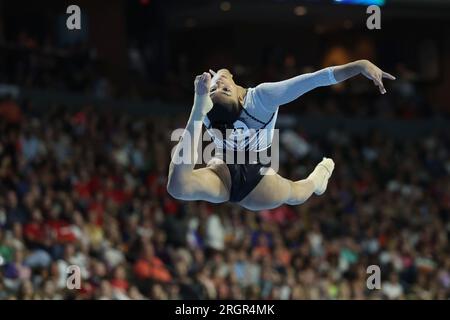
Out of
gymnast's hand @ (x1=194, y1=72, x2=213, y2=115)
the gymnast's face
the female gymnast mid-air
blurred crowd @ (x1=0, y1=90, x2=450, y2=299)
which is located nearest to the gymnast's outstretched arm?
the female gymnast mid-air

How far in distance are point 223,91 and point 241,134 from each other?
1.48 ft

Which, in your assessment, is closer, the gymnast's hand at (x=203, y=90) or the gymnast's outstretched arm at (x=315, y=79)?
the gymnast's hand at (x=203, y=90)

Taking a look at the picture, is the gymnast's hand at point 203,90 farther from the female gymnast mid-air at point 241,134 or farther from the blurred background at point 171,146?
the blurred background at point 171,146

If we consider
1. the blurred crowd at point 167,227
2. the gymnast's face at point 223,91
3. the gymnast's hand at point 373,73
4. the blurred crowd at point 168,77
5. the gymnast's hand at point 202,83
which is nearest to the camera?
the gymnast's hand at point 202,83

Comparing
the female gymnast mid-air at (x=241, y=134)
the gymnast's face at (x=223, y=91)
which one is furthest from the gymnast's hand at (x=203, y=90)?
the gymnast's face at (x=223, y=91)

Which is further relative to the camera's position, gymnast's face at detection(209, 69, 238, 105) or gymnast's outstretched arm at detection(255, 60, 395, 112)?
gymnast's face at detection(209, 69, 238, 105)

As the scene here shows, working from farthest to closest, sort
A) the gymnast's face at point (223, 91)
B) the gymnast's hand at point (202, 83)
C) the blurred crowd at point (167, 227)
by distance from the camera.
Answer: the blurred crowd at point (167, 227), the gymnast's face at point (223, 91), the gymnast's hand at point (202, 83)

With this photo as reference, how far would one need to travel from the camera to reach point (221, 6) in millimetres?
21969

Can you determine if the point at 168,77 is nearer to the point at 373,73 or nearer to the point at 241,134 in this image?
the point at 241,134

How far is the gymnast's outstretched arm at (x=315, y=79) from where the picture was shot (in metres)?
8.03

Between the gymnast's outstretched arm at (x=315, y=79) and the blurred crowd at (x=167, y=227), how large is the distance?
528cm

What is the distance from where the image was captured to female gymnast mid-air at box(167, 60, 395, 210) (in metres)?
8.01

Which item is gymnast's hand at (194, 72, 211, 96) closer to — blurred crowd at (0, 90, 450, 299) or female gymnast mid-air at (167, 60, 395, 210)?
female gymnast mid-air at (167, 60, 395, 210)

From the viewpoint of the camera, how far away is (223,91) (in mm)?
8609
